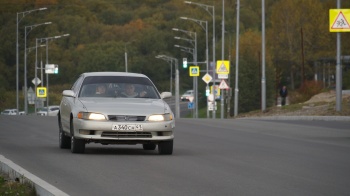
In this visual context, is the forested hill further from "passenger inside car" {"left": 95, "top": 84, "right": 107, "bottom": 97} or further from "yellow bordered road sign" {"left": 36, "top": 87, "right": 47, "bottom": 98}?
"passenger inside car" {"left": 95, "top": 84, "right": 107, "bottom": 97}

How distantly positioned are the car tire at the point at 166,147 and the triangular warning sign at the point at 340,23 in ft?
84.9

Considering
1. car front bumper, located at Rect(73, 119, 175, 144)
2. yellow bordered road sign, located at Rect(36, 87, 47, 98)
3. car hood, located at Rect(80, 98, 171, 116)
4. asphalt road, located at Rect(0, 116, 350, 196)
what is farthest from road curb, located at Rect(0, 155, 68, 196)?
yellow bordered road sign, located at Rect(36, 87, 47, 98)

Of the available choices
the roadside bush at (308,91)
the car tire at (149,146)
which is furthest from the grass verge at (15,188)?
the roadside bush at (308,91)

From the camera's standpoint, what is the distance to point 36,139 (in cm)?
2708

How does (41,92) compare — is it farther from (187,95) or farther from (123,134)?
(123,134)

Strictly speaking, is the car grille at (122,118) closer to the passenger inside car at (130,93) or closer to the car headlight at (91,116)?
the car headlight at (91,116)

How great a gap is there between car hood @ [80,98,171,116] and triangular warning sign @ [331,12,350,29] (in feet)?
83.6

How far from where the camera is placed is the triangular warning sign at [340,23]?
4650cm

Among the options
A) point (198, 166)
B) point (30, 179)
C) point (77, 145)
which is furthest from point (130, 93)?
point (30, 179)

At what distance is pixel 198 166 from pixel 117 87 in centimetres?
422

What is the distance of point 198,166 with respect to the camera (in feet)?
62.1

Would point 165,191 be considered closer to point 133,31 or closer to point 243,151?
point 243,151

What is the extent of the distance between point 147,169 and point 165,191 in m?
3.37

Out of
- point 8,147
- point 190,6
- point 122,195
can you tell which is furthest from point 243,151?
point 190,6
